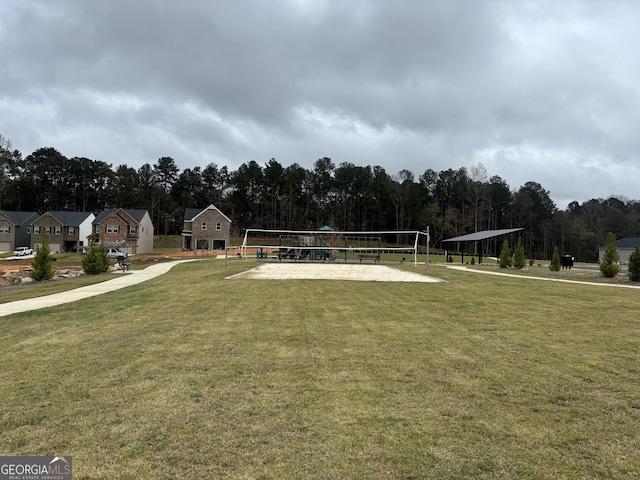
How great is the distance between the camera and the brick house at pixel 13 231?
5597cm

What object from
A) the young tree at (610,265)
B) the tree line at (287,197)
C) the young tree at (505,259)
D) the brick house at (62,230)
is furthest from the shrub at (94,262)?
the tree line at (287,197)

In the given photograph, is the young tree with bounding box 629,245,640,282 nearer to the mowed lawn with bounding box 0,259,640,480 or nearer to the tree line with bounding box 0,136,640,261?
the mowed lawn with bounding box 0,259,640,480

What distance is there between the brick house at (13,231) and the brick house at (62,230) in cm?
224

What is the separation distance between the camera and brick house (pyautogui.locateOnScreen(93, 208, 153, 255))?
164ft

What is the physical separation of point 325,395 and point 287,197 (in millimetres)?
73497

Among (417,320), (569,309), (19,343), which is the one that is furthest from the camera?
(569,309)

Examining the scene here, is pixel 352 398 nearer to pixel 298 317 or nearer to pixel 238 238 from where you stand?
pixel 298 317

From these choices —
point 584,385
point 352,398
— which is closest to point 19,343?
point 352,398

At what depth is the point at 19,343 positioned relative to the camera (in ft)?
20.1

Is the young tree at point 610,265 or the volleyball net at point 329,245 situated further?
the volleyball net at point 329,245

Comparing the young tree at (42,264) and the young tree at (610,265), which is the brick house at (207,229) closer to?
the young tree at (42,264)

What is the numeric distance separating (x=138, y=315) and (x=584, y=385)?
8.02 metres

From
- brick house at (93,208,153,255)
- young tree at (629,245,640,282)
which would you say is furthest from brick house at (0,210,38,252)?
young tree at (629,245,640,282)

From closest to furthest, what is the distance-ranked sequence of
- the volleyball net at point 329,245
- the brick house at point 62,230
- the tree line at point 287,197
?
the volleyball net at point 329,245 → the brick house at point 62,230 → the tree line at point 287,197
